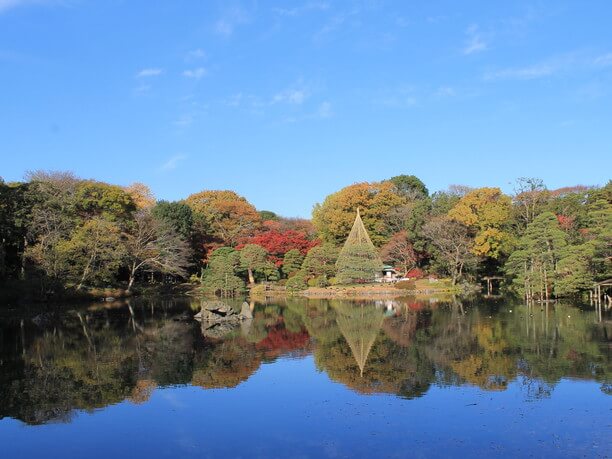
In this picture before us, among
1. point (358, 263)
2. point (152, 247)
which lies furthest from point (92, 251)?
point (358, 263)

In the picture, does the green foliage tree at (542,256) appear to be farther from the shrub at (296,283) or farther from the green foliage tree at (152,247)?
the green foliage tree at (152,247)

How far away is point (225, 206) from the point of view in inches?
2308

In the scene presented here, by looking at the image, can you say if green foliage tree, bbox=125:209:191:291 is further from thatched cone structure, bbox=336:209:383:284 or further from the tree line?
thatched cone structure, bbox=336:209:383:284

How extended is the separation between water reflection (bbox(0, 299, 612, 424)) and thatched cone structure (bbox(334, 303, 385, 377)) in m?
0.07

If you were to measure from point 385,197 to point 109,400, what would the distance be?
43.8 m

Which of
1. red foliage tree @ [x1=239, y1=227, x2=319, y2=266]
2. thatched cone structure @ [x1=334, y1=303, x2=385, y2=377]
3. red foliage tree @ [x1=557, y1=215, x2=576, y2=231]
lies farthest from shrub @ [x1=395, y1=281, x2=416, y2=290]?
red foliage tree @ [x1=557, y1=215, x2=576, y2=231]

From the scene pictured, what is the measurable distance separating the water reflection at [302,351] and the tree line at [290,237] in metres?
5.66

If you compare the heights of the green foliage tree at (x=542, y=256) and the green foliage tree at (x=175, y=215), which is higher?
the green foliage tree at (x=175, y=215)

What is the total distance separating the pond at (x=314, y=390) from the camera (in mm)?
9969

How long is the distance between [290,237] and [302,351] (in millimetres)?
32879

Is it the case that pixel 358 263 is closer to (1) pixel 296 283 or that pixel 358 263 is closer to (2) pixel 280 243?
(1) pixel 296 283

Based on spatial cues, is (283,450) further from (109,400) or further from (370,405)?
(109,400)

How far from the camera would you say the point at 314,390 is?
1377 centimetres

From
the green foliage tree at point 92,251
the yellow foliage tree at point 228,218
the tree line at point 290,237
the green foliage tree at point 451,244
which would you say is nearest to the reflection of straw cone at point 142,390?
the tree line at point 290,237
